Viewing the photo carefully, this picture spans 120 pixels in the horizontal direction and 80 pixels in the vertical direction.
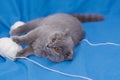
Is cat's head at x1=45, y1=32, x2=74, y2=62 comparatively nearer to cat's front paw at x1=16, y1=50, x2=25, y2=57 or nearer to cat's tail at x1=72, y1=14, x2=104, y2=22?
cat's front paw at x1=16, y1=50, x2=25, y2=57

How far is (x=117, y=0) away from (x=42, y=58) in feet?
3.34

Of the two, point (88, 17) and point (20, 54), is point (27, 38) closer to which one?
point (20, 54)

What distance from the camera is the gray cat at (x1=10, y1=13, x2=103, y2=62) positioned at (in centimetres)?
157

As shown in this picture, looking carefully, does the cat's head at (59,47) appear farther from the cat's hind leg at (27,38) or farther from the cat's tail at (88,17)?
the cat's tail at (88,17)

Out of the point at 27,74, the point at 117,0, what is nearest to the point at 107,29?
the point at 117,0

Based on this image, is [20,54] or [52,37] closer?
[52,37]

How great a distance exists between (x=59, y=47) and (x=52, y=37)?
78 mm

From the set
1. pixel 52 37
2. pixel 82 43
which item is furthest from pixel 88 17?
pixel 52 37

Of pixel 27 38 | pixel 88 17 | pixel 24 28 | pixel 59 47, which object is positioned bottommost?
pixel 59 47

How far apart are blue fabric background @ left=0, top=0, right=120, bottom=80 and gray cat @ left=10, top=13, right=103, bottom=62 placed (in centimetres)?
6

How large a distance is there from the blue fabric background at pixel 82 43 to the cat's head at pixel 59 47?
0.20ft

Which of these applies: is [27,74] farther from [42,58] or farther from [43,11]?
[43,11]

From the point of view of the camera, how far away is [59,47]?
1557mm

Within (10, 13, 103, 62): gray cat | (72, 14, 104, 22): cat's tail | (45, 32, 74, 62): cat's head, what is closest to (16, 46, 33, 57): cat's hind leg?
(10, 13, 103, 62): gray cat
